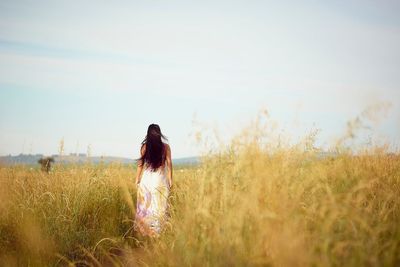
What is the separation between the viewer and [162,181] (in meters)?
6.60

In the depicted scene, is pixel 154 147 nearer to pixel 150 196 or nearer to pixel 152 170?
pixel 152 170

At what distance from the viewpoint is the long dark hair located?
21.5 feet

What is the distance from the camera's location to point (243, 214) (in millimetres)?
2896

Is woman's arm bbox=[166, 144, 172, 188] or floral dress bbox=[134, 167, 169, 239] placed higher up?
woman's arm bbox=[166, 144, 172, 188]

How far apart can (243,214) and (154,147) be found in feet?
12.6

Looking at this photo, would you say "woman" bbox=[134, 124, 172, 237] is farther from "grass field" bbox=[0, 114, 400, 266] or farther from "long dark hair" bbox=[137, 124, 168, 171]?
"grass field" bbox=[0, 114, 400, 266]

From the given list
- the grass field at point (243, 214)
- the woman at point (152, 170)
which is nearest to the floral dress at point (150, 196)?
the woman at point (152, 170)

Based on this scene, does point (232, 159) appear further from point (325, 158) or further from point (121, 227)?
point (121, 227)

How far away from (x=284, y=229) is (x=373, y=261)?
64 cm

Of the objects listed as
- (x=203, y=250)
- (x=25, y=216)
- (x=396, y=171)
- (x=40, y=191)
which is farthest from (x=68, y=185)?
(x=396, y=171)

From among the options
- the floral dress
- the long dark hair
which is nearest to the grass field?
the floral dress

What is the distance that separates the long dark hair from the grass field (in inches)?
29.3

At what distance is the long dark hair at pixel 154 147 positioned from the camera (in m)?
6.54

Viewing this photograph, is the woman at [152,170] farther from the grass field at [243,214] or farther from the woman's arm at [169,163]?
the grass field at [243,214]
